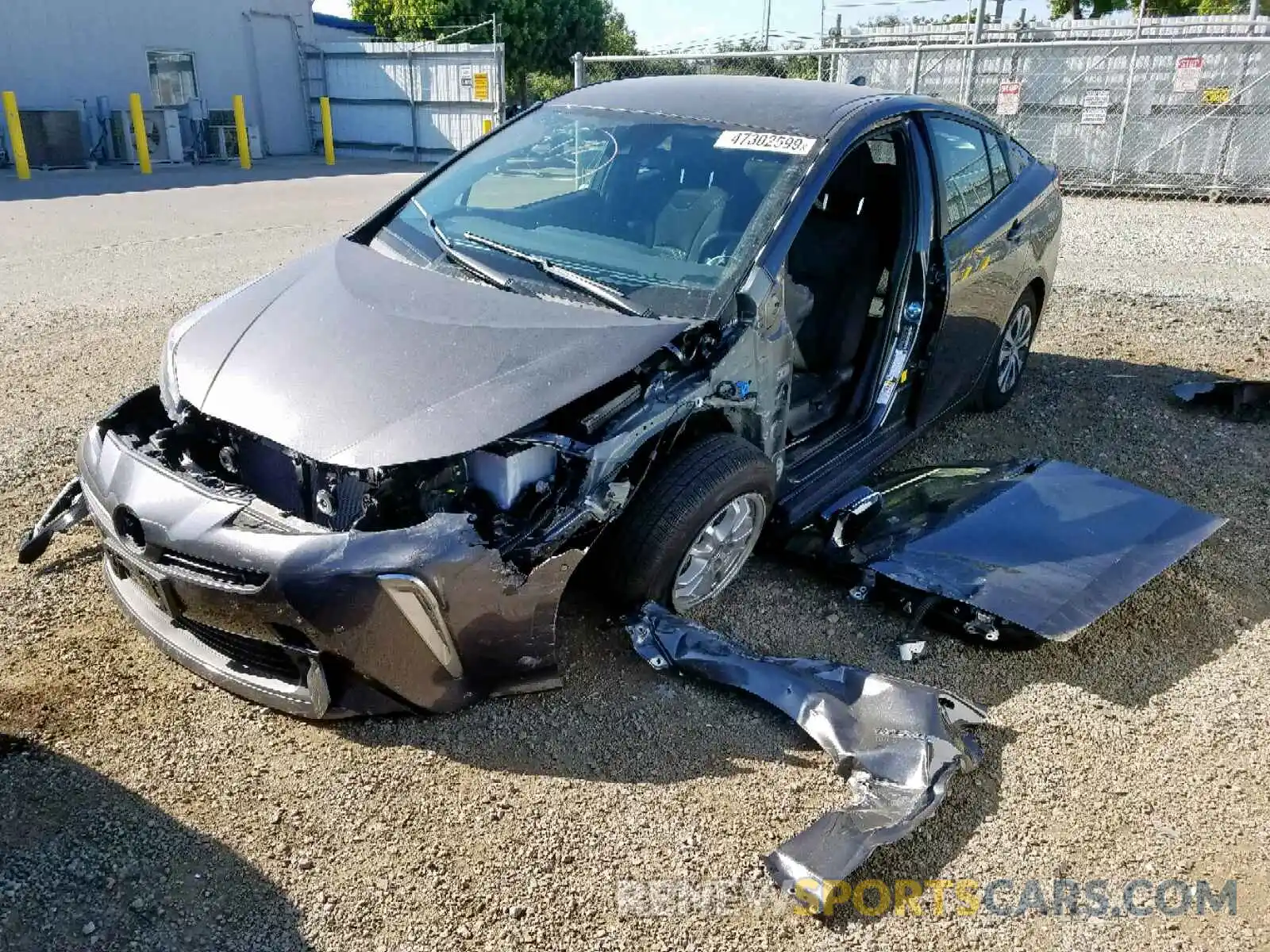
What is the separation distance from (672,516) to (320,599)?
108cm

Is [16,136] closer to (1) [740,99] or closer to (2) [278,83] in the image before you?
(2) [278,83]

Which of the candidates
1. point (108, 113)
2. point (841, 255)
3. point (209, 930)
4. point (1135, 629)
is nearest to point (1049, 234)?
point (841, 255)

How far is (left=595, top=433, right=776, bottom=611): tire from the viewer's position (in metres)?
3.09

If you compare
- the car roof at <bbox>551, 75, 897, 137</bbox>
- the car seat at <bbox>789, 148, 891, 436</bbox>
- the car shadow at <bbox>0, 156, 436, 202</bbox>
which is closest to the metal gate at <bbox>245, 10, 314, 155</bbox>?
the car shadow at <bbox>0, 156, 436, 202</bbox>

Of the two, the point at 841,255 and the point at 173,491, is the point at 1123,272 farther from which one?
the point at 173,491

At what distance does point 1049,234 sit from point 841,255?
171cm

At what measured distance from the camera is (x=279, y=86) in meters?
22.7

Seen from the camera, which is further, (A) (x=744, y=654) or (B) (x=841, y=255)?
(B) (x=841, y=255)

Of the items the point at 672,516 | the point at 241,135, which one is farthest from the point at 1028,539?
the point at 241,135

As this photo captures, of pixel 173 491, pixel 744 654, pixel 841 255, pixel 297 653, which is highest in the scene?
pixel 841 255

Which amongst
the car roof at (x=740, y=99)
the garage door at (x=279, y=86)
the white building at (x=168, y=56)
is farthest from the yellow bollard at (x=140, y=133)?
the car roof at (x=740, y=99)

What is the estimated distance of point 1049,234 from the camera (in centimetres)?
543

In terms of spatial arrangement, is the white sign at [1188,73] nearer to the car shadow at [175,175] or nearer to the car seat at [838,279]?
the car seat at [838,279]

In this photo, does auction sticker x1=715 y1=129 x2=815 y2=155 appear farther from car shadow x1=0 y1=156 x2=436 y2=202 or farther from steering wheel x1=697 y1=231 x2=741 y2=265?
car shadow x1=0 y1=156 x2=436 y2=202
